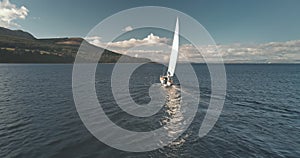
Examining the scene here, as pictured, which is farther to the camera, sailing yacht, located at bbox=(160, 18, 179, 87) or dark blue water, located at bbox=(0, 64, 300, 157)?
sailing yacht, located at bbox=(160, 18, 179, 87)

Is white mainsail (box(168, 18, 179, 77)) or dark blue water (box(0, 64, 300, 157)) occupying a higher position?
white mainsail (box(168, 18, 179, 77))

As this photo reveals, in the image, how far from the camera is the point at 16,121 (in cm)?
2492

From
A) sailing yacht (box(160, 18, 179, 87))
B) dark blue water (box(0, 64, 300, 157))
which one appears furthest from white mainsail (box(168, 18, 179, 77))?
dark blue water (box(0, 64, 300, 157))

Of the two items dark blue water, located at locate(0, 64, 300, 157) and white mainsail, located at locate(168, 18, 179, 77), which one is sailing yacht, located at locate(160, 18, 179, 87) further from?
dark blue water, located at locate(0, 64, 300, 157)

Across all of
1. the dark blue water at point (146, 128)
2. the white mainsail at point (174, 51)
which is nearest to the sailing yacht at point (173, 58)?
the white mainsail at point (174, 51)

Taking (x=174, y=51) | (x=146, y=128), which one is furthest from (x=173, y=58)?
(x=146, y=128)

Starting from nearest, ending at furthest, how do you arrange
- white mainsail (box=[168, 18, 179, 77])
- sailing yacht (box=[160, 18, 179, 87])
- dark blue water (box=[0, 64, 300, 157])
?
1. dark blue water (box=[0, 64, 300, 157])
2. white mainsail (box=[168, 18, 179, 77])
3. sailing yacht (box=[160, 18, 179, 87])

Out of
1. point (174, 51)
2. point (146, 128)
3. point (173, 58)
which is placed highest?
point (174, 51)

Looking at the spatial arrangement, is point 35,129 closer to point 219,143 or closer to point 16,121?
point 16,121

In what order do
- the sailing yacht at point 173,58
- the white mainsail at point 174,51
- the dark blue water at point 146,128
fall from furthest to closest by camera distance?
the sailing yacht at point 173,58
the white mainsail at point 174,51
the dark blue water at point 146,128

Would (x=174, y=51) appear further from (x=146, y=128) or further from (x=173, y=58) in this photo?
(x=146, y=128)

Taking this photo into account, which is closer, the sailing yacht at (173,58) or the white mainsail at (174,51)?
the white mainsail at (174,51)

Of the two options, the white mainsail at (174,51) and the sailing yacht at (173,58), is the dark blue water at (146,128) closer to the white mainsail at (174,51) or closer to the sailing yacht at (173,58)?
the sailing yacht at (173,58)

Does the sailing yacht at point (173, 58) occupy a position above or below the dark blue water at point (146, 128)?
above
